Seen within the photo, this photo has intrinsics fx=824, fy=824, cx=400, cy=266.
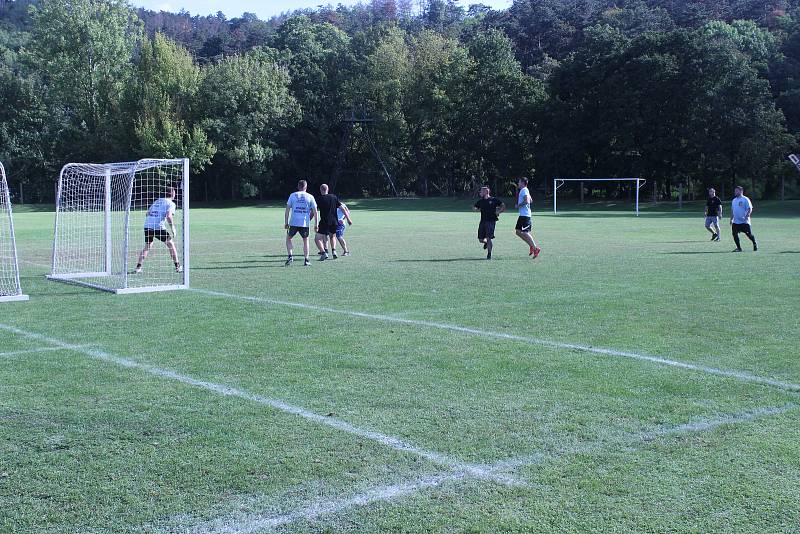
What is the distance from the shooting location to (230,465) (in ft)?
16.7

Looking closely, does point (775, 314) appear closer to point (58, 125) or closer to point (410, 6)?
point (58, 125)

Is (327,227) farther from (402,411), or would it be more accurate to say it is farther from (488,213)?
(402,411)

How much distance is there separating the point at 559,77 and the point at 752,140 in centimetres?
1759

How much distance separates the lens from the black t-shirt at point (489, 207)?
1959 cm

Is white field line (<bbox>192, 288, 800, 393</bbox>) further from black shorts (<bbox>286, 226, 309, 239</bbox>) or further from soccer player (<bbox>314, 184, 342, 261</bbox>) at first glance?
soccer player (<bbox>314, 184, 342, 261</bbox>)

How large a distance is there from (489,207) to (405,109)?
58.5 meters

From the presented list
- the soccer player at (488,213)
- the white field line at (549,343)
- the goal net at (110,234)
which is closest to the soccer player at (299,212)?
the goal net at (110,234)

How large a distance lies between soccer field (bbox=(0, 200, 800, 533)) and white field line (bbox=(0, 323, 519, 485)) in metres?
0.02

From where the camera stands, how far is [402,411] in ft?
20.7

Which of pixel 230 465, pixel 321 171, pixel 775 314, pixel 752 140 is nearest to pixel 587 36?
pixel 752 140

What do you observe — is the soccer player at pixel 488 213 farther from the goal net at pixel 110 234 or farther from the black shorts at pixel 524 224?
the goal net at pixel 110 234

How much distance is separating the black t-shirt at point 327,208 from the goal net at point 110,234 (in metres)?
3.15

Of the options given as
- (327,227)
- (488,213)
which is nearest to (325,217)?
(327,227)

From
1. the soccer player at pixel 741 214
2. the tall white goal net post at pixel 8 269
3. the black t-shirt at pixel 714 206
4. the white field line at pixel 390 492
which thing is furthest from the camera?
the black t-shirt at pixel 714 206
